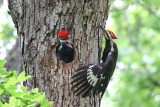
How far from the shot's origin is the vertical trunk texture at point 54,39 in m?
3.20

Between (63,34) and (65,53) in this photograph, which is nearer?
(63,34)

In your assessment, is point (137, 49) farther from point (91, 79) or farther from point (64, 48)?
point (91, 79)

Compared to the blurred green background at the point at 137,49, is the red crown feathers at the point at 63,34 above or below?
below

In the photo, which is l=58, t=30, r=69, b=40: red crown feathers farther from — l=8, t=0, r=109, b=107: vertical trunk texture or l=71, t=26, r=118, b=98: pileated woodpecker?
l=71, t=26, r=118, b=98: pileated woodpecker

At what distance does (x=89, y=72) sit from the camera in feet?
10.1

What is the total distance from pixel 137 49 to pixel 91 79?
38.0ft

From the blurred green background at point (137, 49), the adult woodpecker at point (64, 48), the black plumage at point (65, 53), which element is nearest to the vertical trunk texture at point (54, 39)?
the adult woodpecker at point (64, 48)

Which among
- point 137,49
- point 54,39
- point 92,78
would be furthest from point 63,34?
point 137,49

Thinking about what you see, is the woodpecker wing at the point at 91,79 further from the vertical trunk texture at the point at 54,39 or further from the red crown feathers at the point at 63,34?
the red crown feathers at the point at 63,34

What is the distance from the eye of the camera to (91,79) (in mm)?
3061

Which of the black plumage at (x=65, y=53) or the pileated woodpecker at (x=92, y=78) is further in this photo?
the black plumage at (x=65, y=53)

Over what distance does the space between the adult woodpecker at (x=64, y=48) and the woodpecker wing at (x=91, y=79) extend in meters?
0.37

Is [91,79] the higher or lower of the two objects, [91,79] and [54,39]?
the lower

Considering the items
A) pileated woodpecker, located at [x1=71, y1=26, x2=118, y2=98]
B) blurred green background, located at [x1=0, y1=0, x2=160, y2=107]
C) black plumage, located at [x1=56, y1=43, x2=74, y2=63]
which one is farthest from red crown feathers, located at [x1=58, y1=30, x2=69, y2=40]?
blurred green background, located at [x1=0, y1=0, x2=160, y2=107]
